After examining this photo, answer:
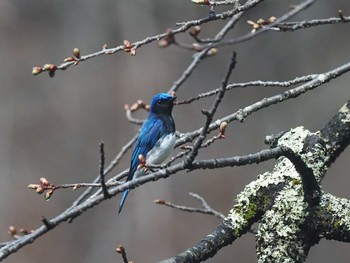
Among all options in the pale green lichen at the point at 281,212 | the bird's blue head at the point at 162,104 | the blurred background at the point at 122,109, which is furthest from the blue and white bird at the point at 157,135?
the blurred background at the point at 122,109

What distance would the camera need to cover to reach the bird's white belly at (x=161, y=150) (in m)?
3.35

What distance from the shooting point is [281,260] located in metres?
2.21

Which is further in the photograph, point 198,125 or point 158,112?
point 198,125

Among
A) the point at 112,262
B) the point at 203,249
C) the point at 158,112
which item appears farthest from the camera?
the point at 112,262

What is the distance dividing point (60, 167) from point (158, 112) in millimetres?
4998

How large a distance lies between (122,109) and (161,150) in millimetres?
5194

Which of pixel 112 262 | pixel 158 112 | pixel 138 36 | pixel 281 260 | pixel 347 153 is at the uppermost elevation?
pixel 138 36

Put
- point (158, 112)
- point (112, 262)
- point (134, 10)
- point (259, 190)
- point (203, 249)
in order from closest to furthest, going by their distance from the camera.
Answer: point (203, 249) → point (259, 190) → point (158, 112) → point (112, 262) → point (134, 10)

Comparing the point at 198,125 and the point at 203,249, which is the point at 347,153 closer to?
the point at 198,125

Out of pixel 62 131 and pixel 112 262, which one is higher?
pixel 62 131

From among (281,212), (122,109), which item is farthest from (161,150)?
(122,109)

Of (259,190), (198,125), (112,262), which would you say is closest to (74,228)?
(112,262)

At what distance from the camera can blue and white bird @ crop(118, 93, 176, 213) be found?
346 cm

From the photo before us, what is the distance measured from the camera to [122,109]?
8.59 m
